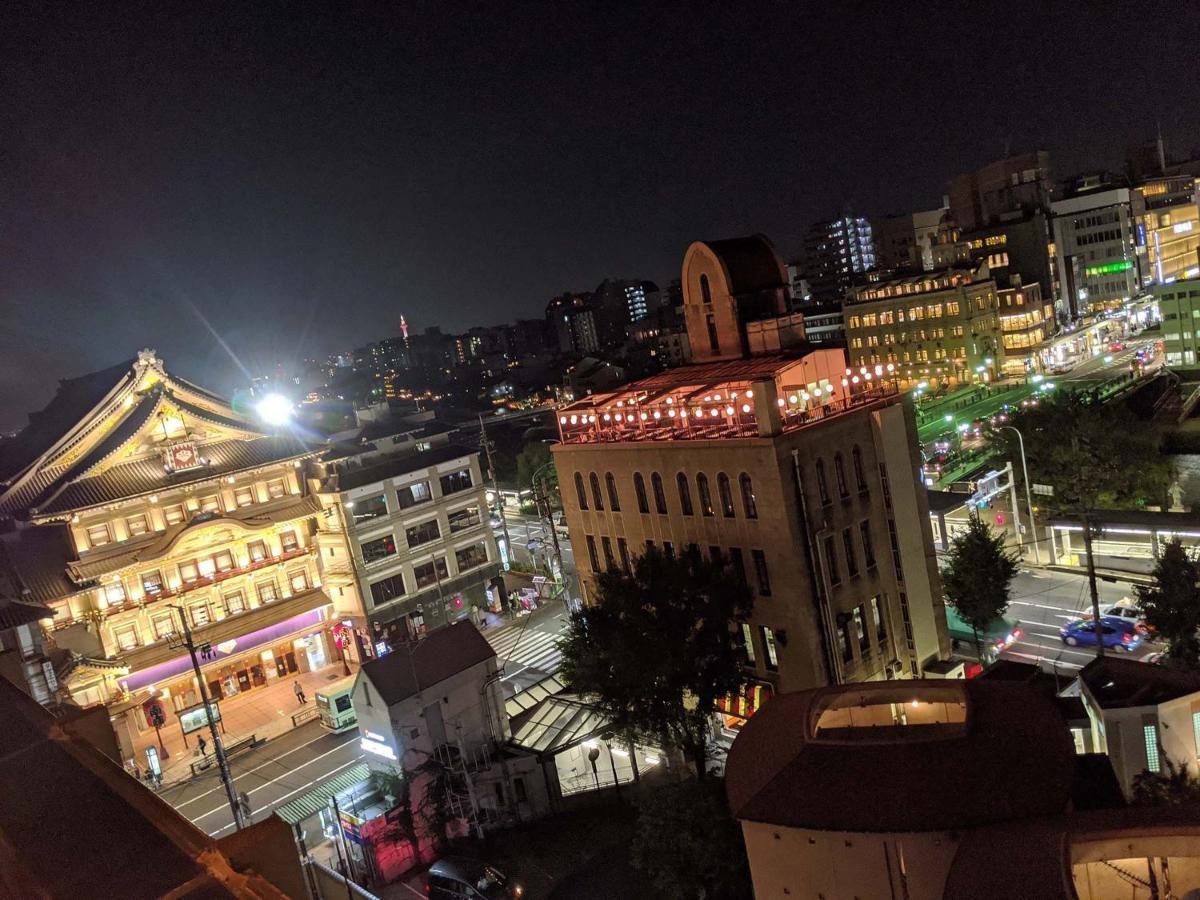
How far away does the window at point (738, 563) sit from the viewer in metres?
29.2

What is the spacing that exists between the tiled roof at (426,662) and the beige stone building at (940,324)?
3099 inches

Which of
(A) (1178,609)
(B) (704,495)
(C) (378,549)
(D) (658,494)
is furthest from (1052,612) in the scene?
(C) (378,549)

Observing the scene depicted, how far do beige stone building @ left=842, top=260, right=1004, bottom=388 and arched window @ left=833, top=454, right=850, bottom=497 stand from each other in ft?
234

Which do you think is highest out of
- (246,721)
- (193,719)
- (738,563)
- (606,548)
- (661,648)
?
(606,548)

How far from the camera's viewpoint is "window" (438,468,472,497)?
4947 centimetres

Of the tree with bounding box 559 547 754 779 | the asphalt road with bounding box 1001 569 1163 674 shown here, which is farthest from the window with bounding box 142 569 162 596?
the asphalt road with bounding box 1001 569 1163 674

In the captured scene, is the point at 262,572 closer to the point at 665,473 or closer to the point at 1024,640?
the point at 665,473

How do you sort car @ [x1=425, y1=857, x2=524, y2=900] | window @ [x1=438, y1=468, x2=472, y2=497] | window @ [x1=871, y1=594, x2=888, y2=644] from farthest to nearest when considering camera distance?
1. window @ [x1=438, y1=468, x2=472, y2=497]
2. window @ [x1=871, y1=594, x2=888, y2=644]
3. car @ [x1=425, y1=857, x2=524, y2=900]

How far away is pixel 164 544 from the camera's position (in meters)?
40.8

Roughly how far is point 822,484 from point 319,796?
22773 millimetres

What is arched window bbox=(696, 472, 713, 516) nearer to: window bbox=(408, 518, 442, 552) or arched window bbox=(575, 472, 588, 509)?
arched window bbox=(575, 472, 588, 509)

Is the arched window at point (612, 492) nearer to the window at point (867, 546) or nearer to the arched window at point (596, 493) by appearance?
the arched window at point (596, 493)

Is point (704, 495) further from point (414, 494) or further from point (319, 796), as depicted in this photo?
point (414, 494)

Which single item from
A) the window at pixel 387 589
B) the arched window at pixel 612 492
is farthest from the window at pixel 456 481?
the arched window at pixel 612 492
